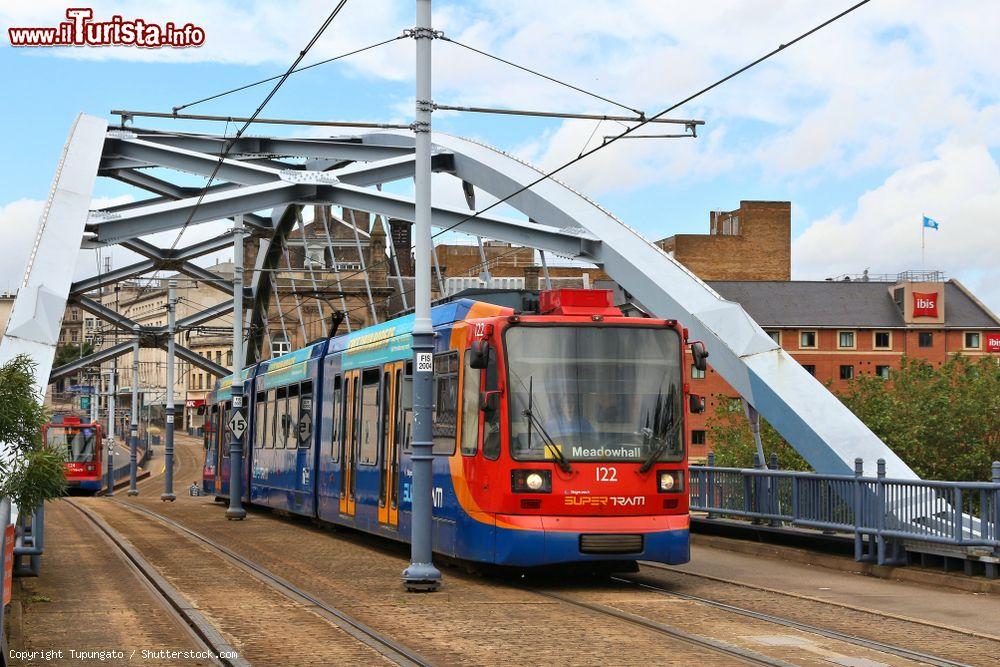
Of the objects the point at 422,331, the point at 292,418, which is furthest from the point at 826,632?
the point at 292,418

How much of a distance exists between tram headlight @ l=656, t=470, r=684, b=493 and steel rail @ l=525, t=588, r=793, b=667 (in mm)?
1676

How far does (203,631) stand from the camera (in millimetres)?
10945

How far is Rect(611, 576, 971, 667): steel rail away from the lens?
998 centimetres

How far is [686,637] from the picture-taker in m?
10.8

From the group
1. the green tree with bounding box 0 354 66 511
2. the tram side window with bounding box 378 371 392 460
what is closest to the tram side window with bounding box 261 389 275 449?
the tram side window with bounding box 378 371 392 460

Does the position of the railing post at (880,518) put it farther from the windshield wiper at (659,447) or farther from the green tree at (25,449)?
the green tree at (25,449)

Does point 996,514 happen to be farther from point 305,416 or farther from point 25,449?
point 305,416

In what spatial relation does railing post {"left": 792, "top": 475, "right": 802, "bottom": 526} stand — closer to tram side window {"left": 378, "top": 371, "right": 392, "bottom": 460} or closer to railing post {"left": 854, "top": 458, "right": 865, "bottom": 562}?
railing post {"left": 854, "top": 458, "right": 865, "bottom": 562}

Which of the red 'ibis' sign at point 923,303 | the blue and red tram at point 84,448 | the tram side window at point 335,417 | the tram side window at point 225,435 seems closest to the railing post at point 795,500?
the tram side window at point 335,417

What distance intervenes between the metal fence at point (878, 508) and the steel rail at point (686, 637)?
14.9 feet

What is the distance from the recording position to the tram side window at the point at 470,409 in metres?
14.9

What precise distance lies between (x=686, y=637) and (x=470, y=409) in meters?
4.91

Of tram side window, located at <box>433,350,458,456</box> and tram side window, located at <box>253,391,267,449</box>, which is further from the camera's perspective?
tram side window, located at <box>253,391,267,449</box>

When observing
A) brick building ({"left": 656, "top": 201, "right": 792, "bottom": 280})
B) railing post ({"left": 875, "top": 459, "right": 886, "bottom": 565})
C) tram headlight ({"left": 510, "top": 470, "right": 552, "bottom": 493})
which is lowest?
railing post ({"left": 875, "top": 459, "right": 886, "bottom": 565})
